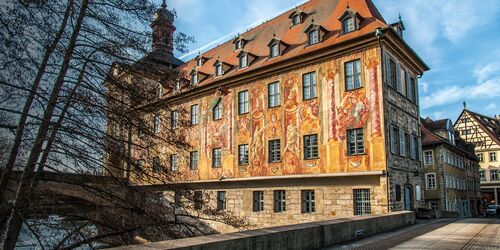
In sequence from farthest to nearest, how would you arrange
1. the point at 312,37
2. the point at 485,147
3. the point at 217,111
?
the point at 485,147 → the point at 217,111 → the point at 312,37

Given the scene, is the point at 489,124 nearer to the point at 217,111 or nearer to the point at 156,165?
the point at 217,111

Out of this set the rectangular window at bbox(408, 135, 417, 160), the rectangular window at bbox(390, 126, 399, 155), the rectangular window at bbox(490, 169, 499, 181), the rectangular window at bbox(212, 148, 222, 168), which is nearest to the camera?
the rectangular window at bbox(390, 126, 399, 155)

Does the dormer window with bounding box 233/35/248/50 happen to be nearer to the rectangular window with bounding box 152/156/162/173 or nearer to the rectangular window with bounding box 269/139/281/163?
the rectangular window with bounding box 269/139/281/163

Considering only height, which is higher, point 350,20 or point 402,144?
point 350,20

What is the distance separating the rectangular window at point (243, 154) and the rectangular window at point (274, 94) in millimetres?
3175

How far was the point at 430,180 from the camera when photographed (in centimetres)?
3762

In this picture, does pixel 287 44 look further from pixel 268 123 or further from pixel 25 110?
pixel 25 110

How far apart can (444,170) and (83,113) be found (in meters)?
35.7

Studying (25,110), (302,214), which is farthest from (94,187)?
(302,214)

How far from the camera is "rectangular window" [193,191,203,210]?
9672 millimetres

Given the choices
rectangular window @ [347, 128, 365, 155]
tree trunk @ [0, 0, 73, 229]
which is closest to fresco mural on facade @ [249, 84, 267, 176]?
rectangular window @ [347, 128, 365, 155]

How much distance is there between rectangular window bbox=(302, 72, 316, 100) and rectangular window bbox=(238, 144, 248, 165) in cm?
526

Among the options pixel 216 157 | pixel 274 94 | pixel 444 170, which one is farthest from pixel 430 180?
pixel 216 157

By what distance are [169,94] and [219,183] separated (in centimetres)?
1837
